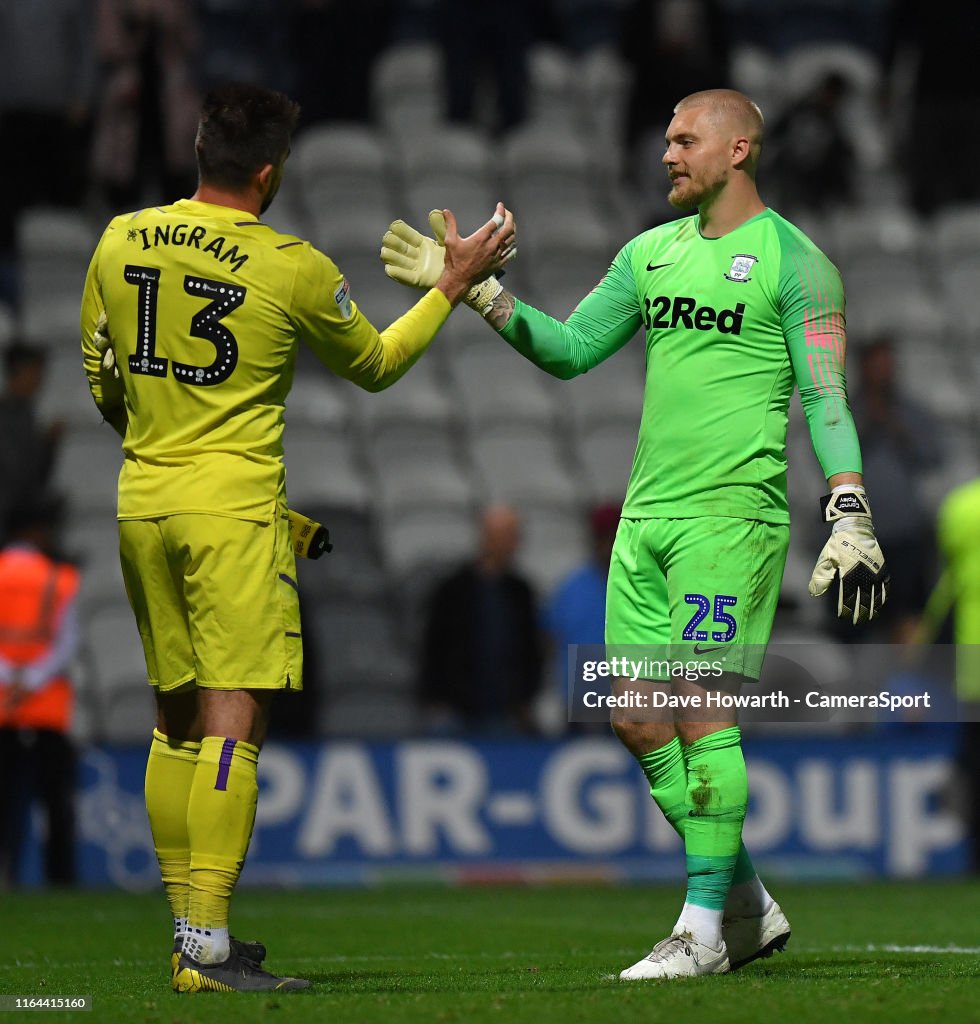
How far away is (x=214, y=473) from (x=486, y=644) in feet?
21.2

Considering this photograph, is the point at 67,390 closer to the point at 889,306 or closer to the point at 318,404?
the point at 318,404

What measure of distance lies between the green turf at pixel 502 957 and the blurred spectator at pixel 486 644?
1092mm

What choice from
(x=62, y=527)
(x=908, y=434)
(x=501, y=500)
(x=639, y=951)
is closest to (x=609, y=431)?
(x=501, y=500)

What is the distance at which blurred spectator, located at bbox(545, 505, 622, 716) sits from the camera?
11484 millimetres

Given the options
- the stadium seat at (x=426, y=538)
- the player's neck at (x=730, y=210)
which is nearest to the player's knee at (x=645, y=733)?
the player's neck at (x=730, y=210)

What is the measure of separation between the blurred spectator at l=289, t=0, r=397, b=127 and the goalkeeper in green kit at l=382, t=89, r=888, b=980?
972 centimetres

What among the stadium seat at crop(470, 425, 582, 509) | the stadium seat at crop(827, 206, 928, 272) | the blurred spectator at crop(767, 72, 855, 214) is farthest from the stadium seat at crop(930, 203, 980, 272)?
the stadium seat at crop(470, 425, 582, 509)

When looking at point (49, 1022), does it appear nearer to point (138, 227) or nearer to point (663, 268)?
point (138, 227)

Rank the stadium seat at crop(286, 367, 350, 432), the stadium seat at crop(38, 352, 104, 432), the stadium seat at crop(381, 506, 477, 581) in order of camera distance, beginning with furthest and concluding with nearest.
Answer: the stadium seat at crop(286, 367, 350, 432) → the stadium seat at crop(38, 352, 104, 432) → the stadium seat at crop(381, 506, 477, 581)

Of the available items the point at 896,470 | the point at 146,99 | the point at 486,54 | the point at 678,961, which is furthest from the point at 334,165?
the point at 678,961

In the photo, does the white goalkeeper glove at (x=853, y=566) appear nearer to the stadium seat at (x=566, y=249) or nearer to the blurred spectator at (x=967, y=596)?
the blurred spectator at (x=967, y=596)

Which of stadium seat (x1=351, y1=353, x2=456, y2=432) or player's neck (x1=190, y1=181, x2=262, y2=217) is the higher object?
stadium seat (x1=351, y1=353, x2=456, y2=432)

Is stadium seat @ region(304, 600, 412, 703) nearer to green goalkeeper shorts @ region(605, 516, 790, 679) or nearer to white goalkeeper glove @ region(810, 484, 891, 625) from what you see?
green goalkeeper shorts @ region(605, 516, 790, 679)

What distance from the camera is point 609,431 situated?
15.0m
